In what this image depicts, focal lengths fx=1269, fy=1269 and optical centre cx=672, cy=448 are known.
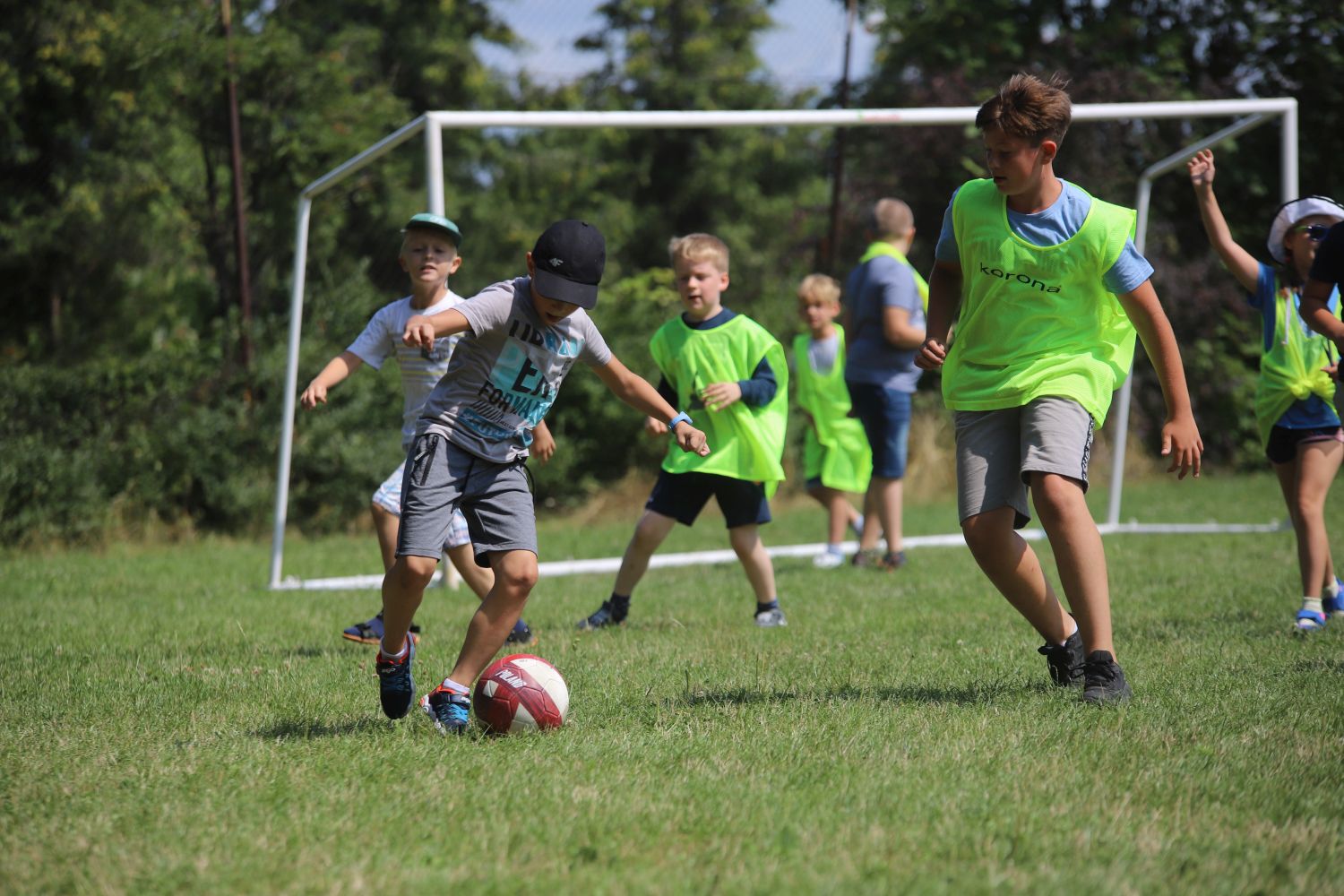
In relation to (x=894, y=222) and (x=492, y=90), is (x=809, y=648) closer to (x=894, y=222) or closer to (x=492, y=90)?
(x=894, y=222)

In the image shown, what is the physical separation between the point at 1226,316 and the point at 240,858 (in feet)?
49.7

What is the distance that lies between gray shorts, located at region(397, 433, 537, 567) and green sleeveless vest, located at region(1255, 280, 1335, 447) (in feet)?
12.2

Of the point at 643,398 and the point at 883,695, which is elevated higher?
the point at 643,398

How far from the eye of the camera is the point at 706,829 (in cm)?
288

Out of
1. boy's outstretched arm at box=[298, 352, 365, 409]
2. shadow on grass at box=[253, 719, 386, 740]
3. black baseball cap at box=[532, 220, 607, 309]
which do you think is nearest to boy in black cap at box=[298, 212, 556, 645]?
boy's outstretched arm at box=[298, 352, 365, 409]

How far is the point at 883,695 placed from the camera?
4.36m

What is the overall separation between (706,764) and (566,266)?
59.2 inches

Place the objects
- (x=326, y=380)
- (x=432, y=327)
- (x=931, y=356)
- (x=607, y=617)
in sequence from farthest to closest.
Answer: (x=607, y=617), (x=326, y=380), (x=931, y=356), (x=432, y=327)

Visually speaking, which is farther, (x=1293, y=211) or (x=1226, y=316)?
(x=1226, y=316)

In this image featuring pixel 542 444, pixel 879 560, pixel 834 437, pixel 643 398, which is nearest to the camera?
pixel 643 398

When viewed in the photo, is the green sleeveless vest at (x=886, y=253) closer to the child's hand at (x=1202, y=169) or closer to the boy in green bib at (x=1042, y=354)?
the child's hand at (x=1202, y=169)

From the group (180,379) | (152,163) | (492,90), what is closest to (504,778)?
(180,379)

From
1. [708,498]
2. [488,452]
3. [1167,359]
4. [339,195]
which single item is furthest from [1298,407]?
[339,195]

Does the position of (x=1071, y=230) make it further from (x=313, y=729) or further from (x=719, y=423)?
(x=313, y=729)
